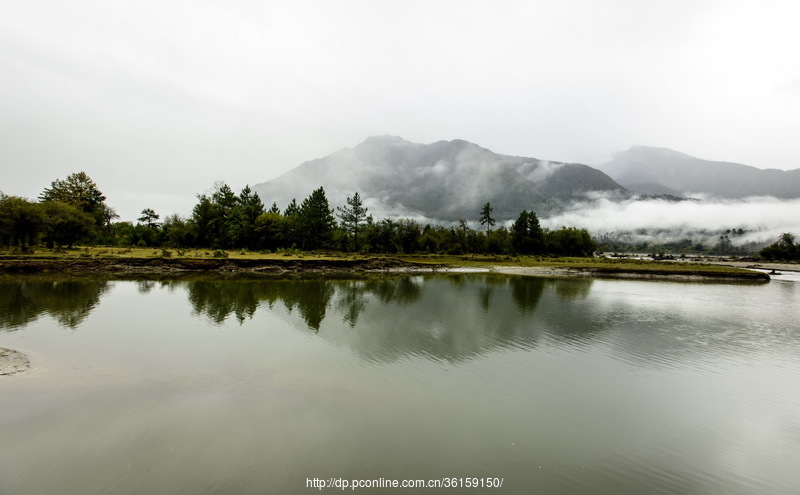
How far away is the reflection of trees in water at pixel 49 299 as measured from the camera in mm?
22173

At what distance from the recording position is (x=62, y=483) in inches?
304

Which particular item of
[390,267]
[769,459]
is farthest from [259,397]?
[390,267]

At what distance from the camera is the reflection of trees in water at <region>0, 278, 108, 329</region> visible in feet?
72.7

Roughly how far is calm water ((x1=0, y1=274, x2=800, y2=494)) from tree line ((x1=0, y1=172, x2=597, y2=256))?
159 feet

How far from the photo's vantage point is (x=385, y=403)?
1225 centimetres

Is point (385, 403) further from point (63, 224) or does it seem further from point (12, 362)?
point (63, 224)

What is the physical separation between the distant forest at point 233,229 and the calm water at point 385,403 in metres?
48.1

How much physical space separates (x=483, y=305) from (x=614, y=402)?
20252 mm

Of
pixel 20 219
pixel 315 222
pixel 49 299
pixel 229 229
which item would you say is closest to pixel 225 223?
pixel 229 229

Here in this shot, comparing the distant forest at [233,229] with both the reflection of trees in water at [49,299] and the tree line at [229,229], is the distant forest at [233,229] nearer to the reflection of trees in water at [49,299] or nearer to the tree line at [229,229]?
the tree line at [229,229]

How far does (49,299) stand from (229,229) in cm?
6563

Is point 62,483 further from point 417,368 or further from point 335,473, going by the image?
point 417,368

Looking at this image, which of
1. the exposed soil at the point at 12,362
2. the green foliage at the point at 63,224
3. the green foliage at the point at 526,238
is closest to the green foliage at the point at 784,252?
the green foliage at the point at 526,238

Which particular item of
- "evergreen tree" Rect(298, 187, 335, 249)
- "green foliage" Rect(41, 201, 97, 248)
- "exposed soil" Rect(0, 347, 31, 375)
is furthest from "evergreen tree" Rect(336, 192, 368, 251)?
"exposed soil" Rect(0, 347, 31, 375)
